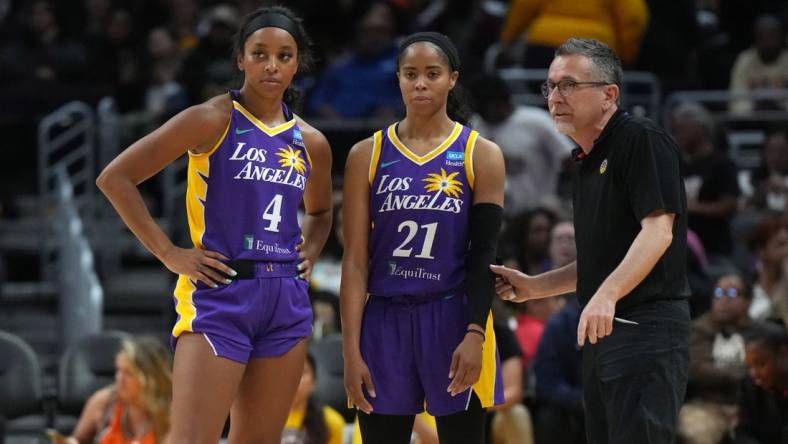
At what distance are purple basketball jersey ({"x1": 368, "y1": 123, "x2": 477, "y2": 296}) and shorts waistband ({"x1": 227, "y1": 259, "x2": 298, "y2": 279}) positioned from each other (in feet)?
1.22

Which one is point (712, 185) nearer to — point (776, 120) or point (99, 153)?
point (776, 120)

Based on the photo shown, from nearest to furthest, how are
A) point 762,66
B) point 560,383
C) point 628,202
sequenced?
point 628,202 → point 560,383 → point 762,66

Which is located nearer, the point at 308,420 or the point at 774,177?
the point at 308,420

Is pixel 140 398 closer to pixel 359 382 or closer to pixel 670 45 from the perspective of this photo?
pixel 359 382

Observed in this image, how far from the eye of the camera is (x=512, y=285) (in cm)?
523

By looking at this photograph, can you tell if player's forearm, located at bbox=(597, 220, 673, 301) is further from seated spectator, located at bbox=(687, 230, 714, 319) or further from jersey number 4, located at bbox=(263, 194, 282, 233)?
seated spectator, located at bbox=(687, 230, 714, 319)

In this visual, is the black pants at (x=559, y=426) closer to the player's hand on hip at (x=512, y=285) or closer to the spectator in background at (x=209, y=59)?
the player's hand on hip at (x=512, y=285)

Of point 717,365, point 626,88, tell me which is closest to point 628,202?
point 717,365

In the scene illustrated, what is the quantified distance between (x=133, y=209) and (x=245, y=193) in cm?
42

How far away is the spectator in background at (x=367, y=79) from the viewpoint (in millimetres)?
11000

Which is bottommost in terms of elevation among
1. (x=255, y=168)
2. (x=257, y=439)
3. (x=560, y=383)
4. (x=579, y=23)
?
(x=560, y=383)

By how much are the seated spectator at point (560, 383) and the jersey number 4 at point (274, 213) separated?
315 centimetres

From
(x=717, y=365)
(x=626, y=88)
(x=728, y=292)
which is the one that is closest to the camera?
(x=717, y=365)

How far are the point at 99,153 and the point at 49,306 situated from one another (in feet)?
4.84
